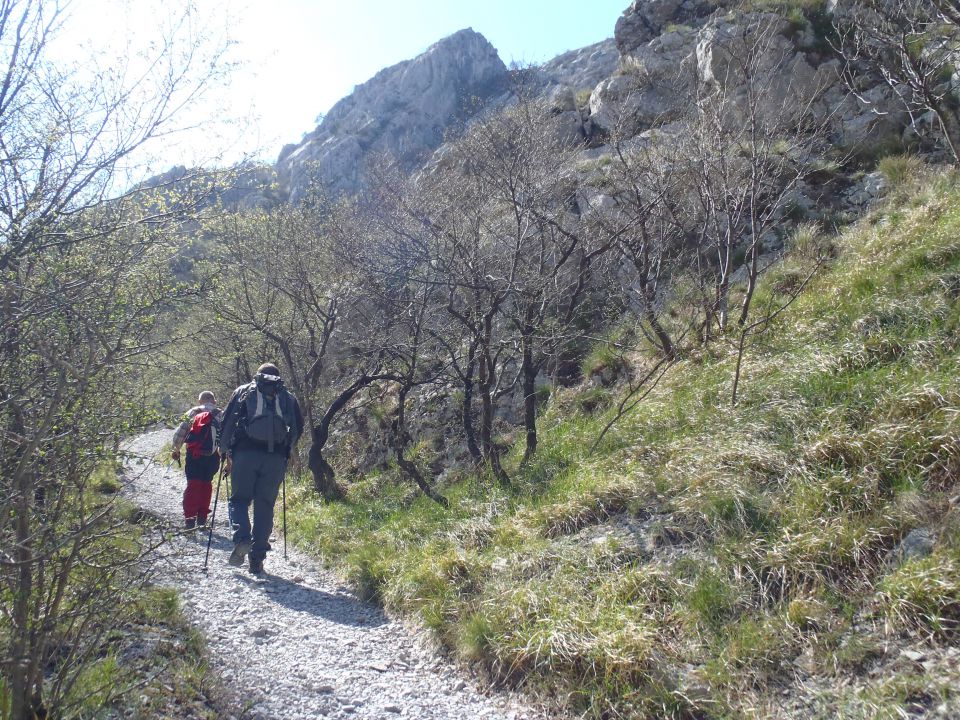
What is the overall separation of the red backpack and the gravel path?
6.43 feet

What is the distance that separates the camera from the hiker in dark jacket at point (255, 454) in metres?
6.61

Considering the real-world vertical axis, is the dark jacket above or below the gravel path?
above

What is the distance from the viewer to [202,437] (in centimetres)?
845

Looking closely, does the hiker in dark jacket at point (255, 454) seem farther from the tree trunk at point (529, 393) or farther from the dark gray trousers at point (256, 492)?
the tree trunk at point (529, 393)

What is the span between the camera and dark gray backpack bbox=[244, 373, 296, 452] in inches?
259

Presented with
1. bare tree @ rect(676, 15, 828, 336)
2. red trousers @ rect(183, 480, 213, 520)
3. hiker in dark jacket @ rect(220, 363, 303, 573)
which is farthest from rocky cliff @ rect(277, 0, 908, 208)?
red trousers @ rect(183, 480, 213, 520)

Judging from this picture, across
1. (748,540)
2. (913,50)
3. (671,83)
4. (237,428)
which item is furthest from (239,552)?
(913,50)

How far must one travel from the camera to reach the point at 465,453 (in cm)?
1067

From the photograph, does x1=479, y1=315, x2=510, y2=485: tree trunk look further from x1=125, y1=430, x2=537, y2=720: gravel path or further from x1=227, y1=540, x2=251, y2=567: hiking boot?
x1=227, y1=540, x2=251, y2=567: hiking boot

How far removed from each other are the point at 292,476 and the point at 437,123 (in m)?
41.6

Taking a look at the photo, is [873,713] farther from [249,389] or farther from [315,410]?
[315,410]

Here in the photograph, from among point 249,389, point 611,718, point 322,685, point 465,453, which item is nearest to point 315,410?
point 465,453

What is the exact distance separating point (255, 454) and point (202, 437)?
85.9 inches

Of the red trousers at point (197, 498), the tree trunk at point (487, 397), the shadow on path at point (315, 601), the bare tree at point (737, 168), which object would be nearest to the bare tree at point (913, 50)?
the bare tree at point (737, 168)
